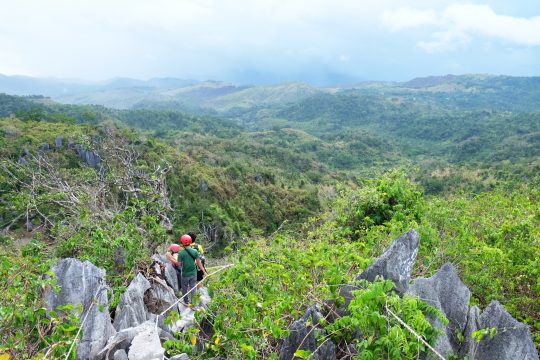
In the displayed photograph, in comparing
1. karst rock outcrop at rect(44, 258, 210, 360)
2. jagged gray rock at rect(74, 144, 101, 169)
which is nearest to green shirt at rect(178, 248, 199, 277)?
karst rock outcrop at rect(44, 258, 210, 360)

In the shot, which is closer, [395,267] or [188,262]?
[395,267]

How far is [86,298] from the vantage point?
567 cm

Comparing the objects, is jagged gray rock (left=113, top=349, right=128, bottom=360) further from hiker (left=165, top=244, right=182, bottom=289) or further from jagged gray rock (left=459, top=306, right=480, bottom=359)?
jagged gray rock (left=459, top=306, right=480, bottom=359)

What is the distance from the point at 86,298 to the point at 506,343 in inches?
218

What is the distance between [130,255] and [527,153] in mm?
104537

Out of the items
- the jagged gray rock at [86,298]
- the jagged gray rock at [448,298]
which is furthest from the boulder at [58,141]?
the jagged gray rock at [448,298]

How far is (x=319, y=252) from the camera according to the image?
709 cm

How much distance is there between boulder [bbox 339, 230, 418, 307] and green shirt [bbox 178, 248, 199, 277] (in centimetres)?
334

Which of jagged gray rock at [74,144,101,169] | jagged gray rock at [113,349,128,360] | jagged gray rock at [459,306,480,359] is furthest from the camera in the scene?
jagged gray rock at [74,144,101,169]

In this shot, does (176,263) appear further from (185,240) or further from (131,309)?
(131,309)

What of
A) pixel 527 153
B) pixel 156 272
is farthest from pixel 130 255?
pixel 527 153

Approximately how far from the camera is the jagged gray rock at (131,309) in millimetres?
5691

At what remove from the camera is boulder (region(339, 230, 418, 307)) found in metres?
4.98

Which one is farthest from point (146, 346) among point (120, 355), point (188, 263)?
point (188, 263)
